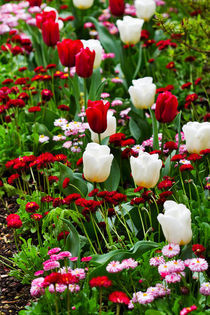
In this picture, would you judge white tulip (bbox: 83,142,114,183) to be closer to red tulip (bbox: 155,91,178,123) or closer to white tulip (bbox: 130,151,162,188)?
white tulip (bbox: 130,151,162,188)

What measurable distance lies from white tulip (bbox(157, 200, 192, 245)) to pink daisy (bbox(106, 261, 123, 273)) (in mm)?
218

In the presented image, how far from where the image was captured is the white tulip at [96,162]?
7.70 feet

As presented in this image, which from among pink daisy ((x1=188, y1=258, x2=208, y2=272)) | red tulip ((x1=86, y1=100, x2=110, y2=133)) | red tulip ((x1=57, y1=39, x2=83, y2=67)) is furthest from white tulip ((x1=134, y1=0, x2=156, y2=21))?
pink daisy ((x1=188, y1=258, x2=208, y2=272))

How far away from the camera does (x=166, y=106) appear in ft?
8.37

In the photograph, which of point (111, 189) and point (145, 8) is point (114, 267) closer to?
point (111, 189)

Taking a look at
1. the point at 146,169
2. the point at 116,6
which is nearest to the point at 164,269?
the point at 146,169

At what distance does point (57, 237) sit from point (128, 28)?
188cm

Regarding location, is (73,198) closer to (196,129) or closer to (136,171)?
(136,171)

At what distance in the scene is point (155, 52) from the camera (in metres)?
4.48

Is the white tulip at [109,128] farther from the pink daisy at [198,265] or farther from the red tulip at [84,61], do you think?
the pink daisy at [198,265]

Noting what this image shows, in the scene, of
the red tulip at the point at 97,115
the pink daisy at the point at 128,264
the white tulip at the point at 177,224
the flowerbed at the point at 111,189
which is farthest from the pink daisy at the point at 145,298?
the red tulip at the point at 97,115

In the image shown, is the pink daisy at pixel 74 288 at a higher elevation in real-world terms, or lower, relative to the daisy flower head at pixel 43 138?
higher

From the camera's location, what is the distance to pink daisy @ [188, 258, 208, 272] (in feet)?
6.13

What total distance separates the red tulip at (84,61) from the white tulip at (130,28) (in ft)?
3.03
